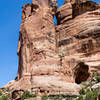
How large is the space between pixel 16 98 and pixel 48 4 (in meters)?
18.3

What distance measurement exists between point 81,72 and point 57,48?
5.75 meters

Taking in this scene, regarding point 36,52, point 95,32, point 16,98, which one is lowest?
point 16,98

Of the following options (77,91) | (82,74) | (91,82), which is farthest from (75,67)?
(77,91)

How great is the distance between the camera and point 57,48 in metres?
41.6

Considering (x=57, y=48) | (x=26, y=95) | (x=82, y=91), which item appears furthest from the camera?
(x=57, y=48)

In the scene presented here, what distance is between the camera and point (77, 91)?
30.7 meters

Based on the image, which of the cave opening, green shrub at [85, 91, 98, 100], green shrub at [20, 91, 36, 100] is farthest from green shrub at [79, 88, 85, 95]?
the cave opening

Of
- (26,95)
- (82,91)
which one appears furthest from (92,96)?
(26,95)

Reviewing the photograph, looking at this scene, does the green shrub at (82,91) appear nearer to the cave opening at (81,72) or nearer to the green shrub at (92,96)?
the green shrub at (92,96)

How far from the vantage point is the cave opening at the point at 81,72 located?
37.3 m

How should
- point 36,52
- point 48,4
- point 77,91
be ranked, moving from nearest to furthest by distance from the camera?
point 77,91 < point 36,52 < point 48,4

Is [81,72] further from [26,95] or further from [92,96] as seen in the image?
[92,96]

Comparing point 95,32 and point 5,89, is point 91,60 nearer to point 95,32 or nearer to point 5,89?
point 95,32

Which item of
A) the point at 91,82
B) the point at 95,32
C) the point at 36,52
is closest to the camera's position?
the point at 91,82
